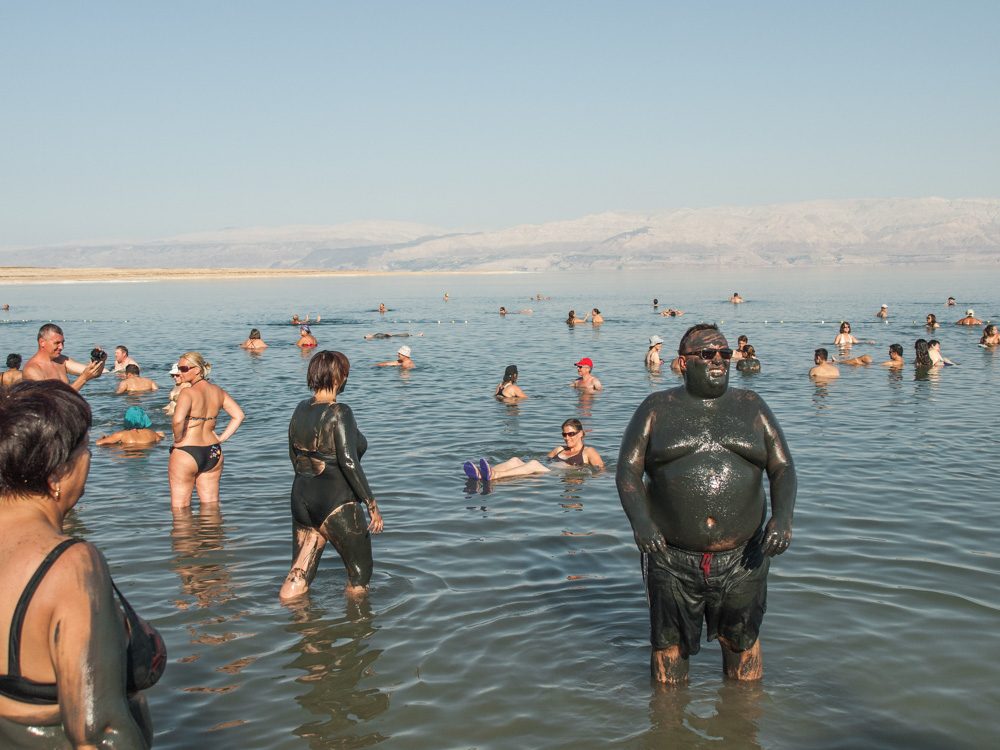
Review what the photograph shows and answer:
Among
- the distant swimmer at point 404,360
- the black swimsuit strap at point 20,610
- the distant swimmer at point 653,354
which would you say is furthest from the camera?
the distant swimmer at point 404,360

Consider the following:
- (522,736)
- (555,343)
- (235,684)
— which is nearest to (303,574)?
(235,684)

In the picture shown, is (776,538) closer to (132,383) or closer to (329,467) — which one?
(329,467)

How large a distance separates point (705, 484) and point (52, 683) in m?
3.88

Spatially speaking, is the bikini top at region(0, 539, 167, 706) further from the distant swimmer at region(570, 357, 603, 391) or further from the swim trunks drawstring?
the distant swimmer at region(570, 357, 603, 391)

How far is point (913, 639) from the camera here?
24.8 ft

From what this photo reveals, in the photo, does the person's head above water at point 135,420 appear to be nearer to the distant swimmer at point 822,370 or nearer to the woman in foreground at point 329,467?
the woman in foreground at point 329,467

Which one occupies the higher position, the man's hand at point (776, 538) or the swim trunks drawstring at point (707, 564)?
the man's hand at point (776, 538)

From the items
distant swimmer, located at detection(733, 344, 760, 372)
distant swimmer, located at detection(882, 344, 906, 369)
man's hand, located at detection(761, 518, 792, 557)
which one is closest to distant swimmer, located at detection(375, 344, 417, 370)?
distant swimmer, located at detection(733, 344, 760, 372)

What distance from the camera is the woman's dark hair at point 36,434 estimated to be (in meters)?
2.82

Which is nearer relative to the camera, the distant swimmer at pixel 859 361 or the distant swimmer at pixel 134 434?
the distant swimmer at pixel 134 434

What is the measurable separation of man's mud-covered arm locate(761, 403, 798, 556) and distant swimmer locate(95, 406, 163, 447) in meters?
13.2

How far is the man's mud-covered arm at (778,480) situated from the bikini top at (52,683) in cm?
360

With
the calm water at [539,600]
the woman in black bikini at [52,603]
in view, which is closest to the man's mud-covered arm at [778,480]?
the calm water at [539,600]

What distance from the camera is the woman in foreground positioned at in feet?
24.5
